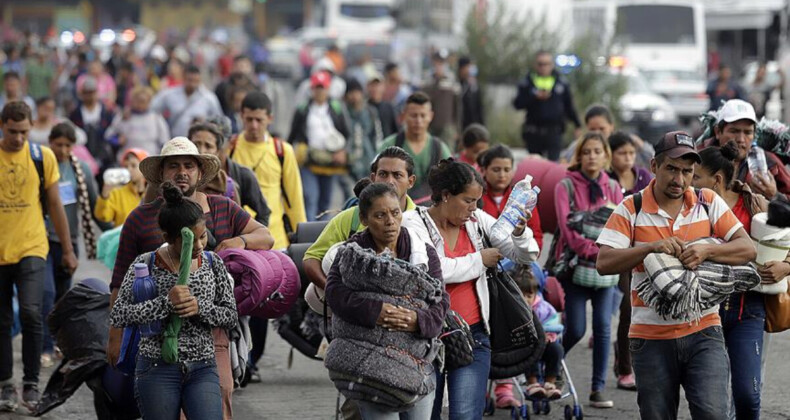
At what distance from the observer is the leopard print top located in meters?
6.36

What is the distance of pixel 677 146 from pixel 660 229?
1.30 feet

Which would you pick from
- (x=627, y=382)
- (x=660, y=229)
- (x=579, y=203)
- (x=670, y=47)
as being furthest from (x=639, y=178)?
(x=670, y=47)

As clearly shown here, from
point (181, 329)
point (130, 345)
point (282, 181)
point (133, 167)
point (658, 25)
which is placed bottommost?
point (130, 345)

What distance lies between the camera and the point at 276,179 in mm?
10359

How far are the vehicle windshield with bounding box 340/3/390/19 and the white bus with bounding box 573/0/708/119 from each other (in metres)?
20.9

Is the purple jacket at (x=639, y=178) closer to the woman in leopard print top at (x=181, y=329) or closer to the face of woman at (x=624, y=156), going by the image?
the face of woman at (x=624, y=156)

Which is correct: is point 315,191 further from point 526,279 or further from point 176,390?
point 176,390

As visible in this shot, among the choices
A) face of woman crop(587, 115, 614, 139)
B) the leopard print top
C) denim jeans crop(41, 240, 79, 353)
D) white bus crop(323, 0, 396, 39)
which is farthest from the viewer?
white bus crop(323, 0, 396, 39)

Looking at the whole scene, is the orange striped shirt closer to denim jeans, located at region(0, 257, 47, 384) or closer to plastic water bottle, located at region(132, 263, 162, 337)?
plastic water bottle, located at region(132, 263, 162, 337)

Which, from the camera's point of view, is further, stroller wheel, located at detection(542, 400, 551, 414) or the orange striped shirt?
stroller wheel, located at detection(542, 400, 551, 414)

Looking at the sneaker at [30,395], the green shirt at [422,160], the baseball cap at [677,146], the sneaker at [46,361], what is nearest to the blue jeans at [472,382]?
the baseball cap at [677,146]

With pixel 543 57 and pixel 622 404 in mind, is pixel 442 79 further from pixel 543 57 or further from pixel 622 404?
pixel 622 404

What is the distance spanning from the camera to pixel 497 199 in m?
9.04

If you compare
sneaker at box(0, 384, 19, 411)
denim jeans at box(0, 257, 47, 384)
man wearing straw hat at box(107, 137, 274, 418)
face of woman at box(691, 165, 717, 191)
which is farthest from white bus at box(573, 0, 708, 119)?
man wearing straw hat at box(107, 137, 274, 418)
